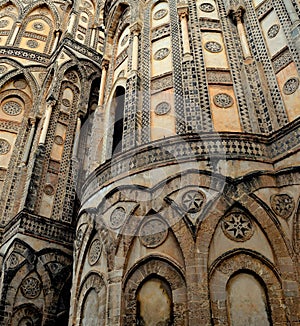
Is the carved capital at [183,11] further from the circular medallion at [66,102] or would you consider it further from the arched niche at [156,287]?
the arched niche at [156,287]

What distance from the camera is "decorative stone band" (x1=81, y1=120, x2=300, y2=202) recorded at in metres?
8.05

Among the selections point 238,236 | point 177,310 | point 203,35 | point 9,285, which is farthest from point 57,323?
point 203,35

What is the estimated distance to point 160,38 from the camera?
11555 mm

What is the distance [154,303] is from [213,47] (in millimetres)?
6787

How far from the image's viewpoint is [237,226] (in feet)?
24.2

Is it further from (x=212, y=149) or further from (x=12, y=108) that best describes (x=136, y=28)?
(x=12, y=108)

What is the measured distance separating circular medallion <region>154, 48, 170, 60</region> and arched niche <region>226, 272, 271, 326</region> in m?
6.34

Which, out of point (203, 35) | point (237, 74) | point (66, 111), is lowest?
point (237, 74)

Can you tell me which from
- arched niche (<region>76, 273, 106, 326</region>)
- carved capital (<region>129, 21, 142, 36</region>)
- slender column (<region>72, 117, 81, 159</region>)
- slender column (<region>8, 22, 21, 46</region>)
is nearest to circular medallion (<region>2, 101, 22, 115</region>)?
slender column (<region>72, 117, 81, 159</region>)

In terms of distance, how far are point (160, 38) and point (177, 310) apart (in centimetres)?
767

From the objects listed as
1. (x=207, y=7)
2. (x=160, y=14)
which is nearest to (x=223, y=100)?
(x=207, y=7)

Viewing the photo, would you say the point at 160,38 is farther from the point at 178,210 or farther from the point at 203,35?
the point at 178,210

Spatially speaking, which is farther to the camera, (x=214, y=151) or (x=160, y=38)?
(x=160, y=38)

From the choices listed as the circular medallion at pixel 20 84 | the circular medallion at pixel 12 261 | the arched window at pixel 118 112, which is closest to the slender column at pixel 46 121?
the circular medallion at pixel 20 84
